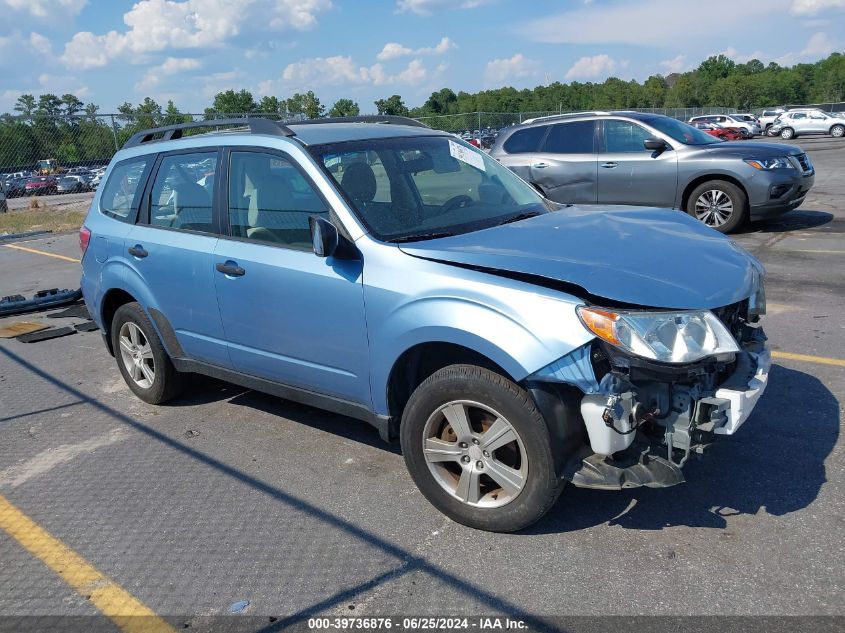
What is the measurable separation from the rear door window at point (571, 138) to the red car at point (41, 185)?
55.4ft

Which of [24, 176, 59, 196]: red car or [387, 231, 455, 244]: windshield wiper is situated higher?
[387, 231, 455, 244]: windshield wiper

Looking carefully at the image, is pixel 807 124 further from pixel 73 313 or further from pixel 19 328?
pixel 19 328

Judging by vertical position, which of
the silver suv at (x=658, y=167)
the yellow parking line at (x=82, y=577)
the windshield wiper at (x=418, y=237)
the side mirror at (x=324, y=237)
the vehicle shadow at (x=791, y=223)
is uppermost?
the side mirror at (x=324, y=237)

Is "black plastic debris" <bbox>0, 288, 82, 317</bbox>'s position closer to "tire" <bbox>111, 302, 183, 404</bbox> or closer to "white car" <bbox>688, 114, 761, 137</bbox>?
"tire" <bbox>111, 302, 183, 404</bbox>

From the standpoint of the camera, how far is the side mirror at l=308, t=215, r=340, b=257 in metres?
3.69

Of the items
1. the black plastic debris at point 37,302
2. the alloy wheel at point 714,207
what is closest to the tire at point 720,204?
the alloy wheel at point 714,207

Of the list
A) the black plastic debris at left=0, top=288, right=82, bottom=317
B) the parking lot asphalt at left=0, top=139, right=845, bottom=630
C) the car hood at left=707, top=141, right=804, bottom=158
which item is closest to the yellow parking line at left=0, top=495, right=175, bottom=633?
the parking lot asphalt at left=0, top=139, right=845, bottom=630

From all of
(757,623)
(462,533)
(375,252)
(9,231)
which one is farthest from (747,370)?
(9,231)

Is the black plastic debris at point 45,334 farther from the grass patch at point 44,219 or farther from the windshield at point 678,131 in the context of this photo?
the grass patch at point 44,219

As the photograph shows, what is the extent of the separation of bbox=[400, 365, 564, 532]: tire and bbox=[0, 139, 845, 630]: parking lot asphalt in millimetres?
150

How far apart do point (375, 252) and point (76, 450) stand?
8.37 feet

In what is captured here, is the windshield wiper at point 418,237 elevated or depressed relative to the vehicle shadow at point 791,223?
elevated

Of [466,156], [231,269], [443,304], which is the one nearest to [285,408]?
[231,269]

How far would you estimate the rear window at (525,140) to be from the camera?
11453 millimetres
